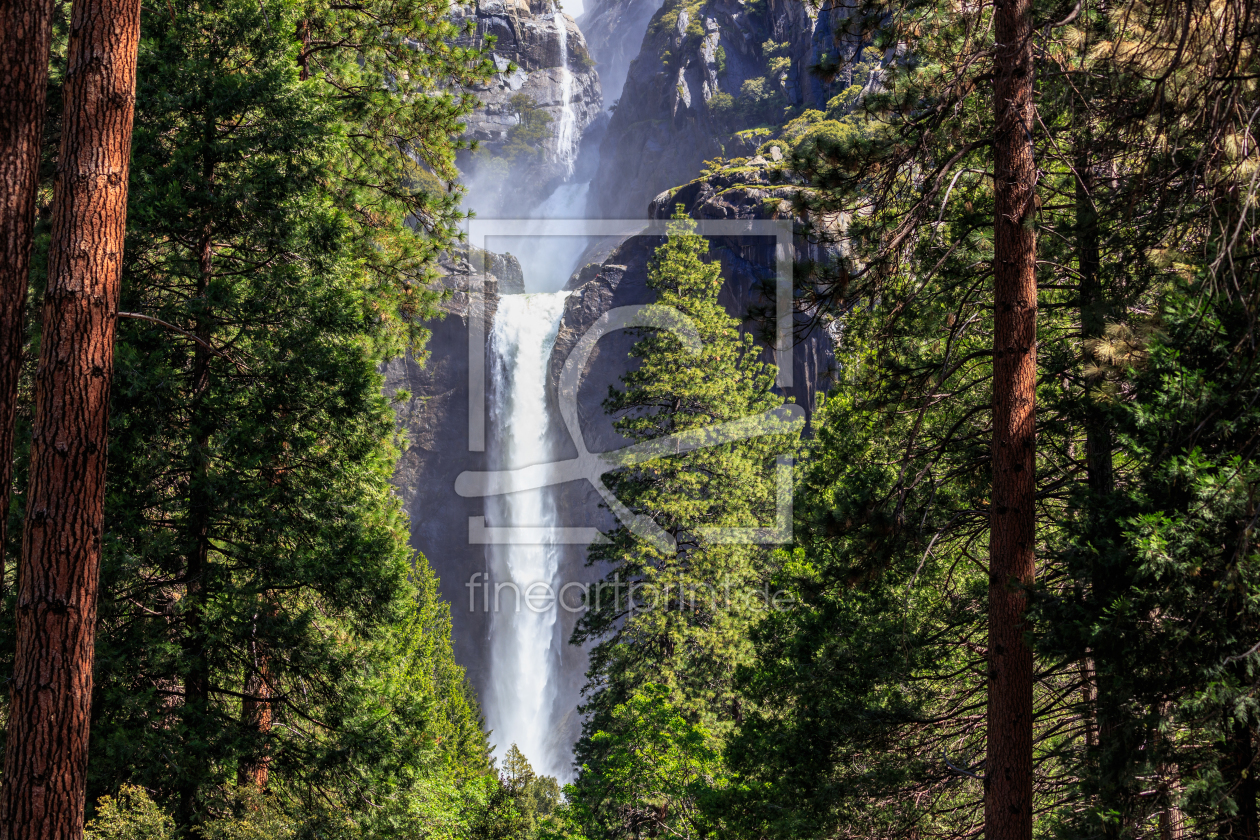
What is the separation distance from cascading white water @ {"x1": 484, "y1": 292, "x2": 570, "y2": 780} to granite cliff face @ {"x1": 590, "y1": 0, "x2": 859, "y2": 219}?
18.4 meters

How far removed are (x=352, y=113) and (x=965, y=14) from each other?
7.06m

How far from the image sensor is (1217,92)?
3.43m

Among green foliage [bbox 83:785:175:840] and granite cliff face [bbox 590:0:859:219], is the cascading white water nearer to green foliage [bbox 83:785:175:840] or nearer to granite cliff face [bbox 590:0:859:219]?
granite cliff face [bbox 590:0:859:219]

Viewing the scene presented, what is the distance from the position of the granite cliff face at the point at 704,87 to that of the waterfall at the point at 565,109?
9.39 metres

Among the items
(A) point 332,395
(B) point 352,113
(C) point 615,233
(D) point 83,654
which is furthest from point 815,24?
(D) point 83,654

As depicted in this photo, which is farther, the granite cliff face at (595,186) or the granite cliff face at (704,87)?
the granite cliff face at (704,87)

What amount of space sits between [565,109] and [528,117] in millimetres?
4613

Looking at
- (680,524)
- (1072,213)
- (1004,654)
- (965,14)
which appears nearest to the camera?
(1004,654)

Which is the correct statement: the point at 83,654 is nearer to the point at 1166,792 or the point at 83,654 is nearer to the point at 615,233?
the point at 1166,792

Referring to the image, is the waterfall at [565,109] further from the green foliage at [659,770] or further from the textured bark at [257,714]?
the textured bark at [257,714]

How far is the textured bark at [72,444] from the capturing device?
4.00m

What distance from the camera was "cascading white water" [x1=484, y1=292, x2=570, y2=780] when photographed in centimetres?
3584

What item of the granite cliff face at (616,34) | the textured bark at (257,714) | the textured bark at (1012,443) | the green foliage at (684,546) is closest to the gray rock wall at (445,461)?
the green foliage at (684,546)

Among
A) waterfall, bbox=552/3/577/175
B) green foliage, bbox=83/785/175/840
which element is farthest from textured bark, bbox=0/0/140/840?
waterfall, bbox=552/3/577/175
